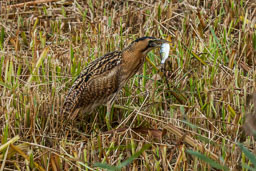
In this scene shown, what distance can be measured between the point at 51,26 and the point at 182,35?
1.45m

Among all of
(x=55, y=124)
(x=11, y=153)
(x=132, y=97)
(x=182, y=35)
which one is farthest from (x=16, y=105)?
(x=182, y=35)

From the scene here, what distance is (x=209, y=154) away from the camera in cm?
325

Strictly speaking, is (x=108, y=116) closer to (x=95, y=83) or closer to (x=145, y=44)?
(x=95, y=83)

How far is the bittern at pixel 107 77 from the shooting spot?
13.6 feet

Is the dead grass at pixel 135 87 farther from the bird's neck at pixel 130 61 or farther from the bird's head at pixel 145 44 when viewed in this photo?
the bird's head at pixel 145 44

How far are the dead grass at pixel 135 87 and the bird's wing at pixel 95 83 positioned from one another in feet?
0.34

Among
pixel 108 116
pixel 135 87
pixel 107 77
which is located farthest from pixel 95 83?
pixel 135 87

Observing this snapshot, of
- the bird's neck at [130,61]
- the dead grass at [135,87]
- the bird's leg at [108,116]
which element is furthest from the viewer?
the bird's neck at [130,61]

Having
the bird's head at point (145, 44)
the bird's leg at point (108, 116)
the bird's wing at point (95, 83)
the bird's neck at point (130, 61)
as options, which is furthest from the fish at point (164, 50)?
the bird's leg at point (108, 116)

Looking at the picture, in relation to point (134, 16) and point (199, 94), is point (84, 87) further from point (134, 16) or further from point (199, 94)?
point (134, 16)

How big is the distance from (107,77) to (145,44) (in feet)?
1.27

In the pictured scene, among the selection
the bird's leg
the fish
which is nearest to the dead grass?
the bird's leg

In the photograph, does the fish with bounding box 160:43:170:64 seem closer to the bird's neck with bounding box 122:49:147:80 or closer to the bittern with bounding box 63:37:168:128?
the bittern with bounding box 63:37:168:128

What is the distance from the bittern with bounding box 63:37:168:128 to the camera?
13.6 feet
